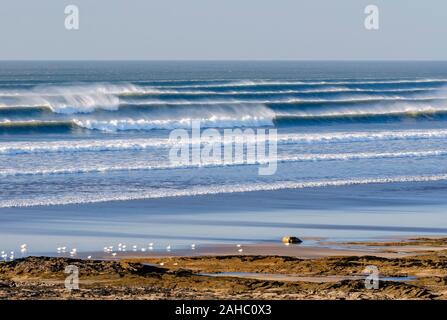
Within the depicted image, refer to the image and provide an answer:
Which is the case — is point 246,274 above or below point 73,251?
below

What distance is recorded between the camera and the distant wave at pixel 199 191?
2206cm

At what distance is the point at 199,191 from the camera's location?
24.2 m

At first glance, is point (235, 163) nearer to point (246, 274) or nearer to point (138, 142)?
point (138, 142)

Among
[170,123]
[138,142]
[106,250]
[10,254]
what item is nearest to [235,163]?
[138,142]

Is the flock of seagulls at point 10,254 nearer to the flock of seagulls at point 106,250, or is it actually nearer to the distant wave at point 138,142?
the flock of seagulls at point 106,250

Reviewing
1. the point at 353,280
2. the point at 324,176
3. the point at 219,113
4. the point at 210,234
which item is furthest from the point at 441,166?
the point at 219,113

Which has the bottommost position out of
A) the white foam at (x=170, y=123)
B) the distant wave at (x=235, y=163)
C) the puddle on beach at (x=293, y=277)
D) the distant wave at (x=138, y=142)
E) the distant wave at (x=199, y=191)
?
the puddle on beach at (x=293, y=277)

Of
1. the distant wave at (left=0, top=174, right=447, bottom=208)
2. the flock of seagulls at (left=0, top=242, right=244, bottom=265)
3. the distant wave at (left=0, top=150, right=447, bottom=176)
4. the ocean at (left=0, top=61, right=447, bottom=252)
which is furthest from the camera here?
the distant wave at (left=0, top=150, right=447, bottom=176)

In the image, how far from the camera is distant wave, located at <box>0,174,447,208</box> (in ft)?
72.4

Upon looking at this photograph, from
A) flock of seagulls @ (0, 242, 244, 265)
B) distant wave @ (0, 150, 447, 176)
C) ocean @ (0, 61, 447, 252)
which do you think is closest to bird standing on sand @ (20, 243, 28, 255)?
flock of seagulls @ (0, 242, 244, 265)

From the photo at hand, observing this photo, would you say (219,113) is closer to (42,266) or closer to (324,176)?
(324,176)

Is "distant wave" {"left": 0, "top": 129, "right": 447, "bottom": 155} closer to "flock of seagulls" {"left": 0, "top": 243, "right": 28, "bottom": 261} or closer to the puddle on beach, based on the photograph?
"flock of seagulls" {"left": 0, "top": 243, "right": 28, "bottom": 261}

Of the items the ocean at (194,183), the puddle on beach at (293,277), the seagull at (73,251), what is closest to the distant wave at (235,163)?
the ocean at (194,183)

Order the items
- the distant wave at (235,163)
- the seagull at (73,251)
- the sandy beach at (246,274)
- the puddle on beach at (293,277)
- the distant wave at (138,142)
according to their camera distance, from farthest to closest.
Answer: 1. the distant wave at (138,142)
2. the distant wave at (235,163)
3. the seagull at (73,251)
4. the puddle on beach at (293,277)
5. the sandy beach at (246,274)
